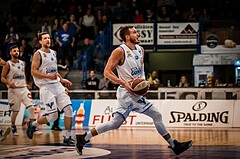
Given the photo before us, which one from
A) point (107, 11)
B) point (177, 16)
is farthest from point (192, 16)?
point (107, 11)

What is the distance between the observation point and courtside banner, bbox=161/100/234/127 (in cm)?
1781

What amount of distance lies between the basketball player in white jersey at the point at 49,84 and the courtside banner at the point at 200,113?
6.36 m

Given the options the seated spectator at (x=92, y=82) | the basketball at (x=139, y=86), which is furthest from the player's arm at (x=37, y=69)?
the seated spectator at (x=92, y=82)

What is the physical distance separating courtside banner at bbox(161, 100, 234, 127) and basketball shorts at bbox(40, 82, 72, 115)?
20.9 feet

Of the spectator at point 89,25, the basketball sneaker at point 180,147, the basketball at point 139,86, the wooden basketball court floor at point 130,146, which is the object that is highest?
the spectator at point 89,25

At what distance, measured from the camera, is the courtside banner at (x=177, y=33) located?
23750 millimetres

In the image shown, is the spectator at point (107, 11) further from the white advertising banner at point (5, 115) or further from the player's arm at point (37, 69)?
the player's arm at point (37, 69)

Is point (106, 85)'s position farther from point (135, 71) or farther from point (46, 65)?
point (135, 71)

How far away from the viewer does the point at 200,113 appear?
59.0 feet

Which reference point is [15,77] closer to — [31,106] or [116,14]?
[31,106]

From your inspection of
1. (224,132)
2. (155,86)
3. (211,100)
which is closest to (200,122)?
(211,100)

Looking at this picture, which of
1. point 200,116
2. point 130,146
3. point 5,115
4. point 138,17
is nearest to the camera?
point 130,146

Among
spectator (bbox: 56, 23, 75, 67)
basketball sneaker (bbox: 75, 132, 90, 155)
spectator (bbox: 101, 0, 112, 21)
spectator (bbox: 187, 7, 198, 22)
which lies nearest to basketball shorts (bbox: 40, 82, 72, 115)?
basketball sneaker (bbox: 75, 132, 90, 155)

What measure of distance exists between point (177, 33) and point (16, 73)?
33.8 feet
